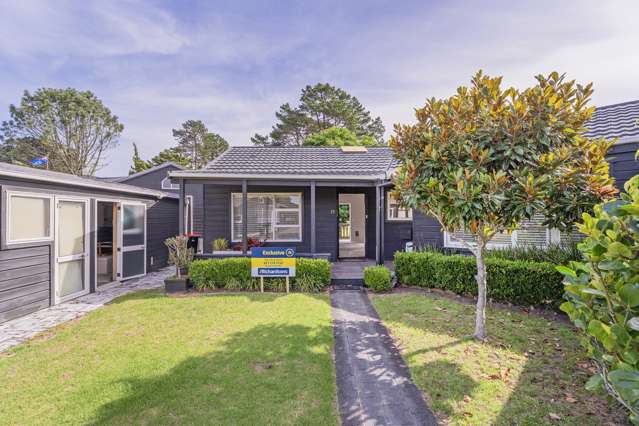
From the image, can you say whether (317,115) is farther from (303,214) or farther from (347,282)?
(347,282)

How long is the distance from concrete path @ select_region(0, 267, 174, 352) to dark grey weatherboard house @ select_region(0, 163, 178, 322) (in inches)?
8.2

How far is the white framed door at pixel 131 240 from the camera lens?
26.6 ft

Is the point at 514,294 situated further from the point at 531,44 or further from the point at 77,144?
the point at 77,144

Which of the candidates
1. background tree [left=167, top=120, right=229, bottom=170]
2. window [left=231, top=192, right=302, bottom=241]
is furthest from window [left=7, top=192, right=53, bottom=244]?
background tree [left=167, top=120, right=229, bottom=170]

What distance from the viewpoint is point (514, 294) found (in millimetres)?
5527

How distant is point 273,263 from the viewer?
692 cm

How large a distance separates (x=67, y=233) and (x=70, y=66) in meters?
A: 10.7

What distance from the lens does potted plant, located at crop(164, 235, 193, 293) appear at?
6.98m

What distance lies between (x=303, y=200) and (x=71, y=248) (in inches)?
Answer: 239

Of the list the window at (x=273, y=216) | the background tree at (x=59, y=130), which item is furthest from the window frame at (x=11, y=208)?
the background tree at (x=59, y=130)

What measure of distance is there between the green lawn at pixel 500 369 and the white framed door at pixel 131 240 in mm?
7287

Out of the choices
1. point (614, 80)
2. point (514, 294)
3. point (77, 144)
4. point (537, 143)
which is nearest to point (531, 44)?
point (614, 80)

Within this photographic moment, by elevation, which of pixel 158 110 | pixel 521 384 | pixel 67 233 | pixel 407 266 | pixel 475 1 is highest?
pixel 158 110

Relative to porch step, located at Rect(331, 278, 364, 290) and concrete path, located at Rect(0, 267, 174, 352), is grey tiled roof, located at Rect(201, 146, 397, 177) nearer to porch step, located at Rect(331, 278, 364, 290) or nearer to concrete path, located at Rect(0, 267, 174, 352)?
porch step, located at Rect(331, 278, 364, 290)
